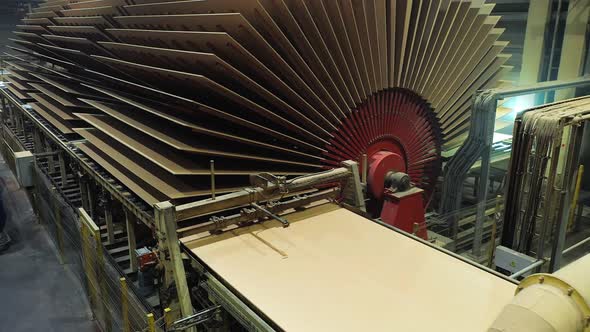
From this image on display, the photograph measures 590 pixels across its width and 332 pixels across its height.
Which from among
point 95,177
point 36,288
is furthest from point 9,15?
point 95,177

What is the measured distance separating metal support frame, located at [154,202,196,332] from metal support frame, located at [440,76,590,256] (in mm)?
2170

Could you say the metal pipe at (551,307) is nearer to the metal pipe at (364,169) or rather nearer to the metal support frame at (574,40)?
the metal pipe at (364,169)

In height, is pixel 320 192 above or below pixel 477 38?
below

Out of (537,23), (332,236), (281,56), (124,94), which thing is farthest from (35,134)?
(537,23)

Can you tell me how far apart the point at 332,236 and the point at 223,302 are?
1.82ft

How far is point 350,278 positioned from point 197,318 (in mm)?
573

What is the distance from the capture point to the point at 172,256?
1712 mm

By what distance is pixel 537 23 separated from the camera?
16.0ft

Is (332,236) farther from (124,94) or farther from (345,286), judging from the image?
(124,94)

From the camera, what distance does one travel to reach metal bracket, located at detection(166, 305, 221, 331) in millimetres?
1525

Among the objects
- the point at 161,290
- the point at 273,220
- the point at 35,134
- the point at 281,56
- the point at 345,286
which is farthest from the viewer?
the point at 35,134

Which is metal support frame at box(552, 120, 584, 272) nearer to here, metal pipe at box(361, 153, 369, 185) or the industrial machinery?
the industrial machinery

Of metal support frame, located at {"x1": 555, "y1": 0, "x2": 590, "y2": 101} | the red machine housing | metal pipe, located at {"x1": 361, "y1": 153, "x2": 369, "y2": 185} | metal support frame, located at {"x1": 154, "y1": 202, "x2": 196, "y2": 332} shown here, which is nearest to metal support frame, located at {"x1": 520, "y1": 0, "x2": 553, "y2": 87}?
metal support frame, located at {"x1": 555, "y1": 0, "x2": 590, "y2": 101}

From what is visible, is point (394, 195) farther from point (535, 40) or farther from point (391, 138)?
point (535, 40)
